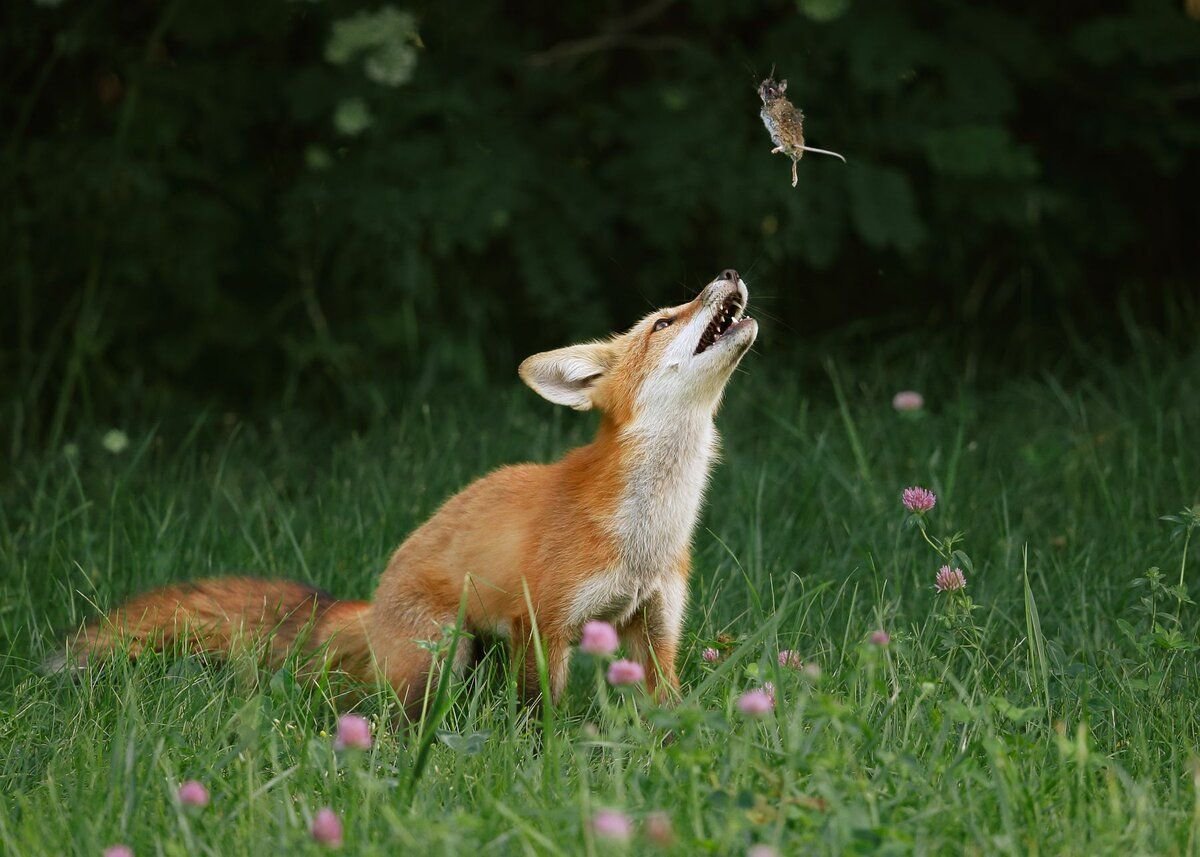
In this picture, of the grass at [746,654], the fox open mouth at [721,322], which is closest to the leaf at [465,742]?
the grass at [746,654]

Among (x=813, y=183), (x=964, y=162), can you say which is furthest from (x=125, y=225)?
(x=964, y=162)

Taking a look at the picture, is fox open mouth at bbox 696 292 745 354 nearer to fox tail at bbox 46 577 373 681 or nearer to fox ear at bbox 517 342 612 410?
fox ear at bbox 517 342 612 410

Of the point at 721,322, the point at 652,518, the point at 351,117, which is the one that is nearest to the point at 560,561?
the point at 652,518

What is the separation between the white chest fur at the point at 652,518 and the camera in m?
3.98

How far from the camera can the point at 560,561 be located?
397cm

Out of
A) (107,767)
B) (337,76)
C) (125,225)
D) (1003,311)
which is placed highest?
(337,76)

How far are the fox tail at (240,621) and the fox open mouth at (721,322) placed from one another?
1.30m

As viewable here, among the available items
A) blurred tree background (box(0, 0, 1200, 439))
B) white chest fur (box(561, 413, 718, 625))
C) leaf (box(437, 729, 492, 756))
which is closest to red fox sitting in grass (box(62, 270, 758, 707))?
white chest fur (box(561, 413, 718, 625))

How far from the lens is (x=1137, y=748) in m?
3.32

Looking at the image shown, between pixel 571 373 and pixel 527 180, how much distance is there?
214cm

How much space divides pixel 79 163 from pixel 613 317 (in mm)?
2604

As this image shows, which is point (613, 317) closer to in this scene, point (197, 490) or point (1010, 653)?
point (197, 490)

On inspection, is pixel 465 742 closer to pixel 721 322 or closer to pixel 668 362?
pixel 668 362

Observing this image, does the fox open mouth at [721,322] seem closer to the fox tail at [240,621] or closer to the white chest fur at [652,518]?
the white chest fur at [652,518]
